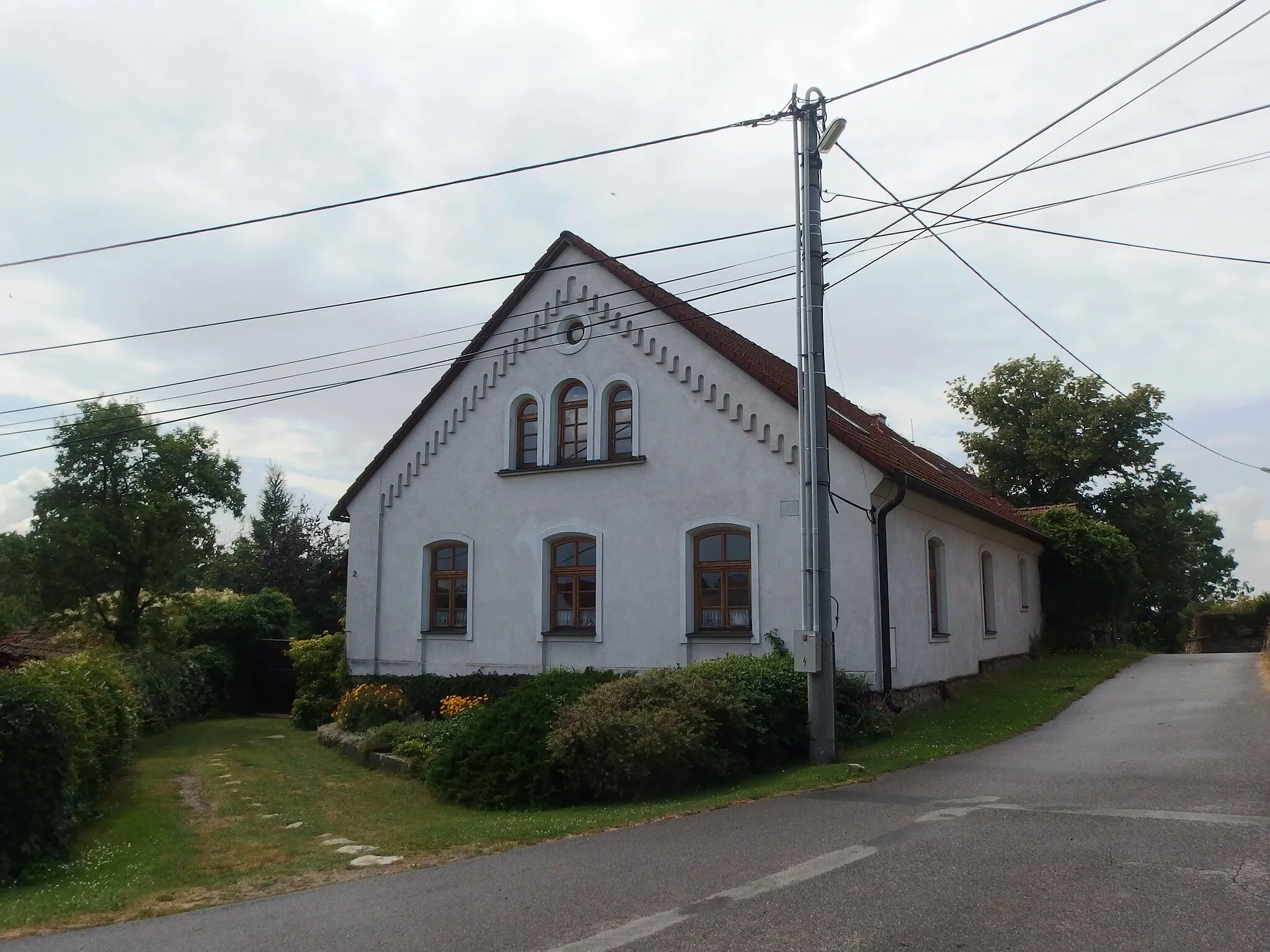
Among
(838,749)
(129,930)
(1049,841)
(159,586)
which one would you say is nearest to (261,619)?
(159,586)

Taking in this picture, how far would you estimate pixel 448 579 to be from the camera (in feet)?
68.9

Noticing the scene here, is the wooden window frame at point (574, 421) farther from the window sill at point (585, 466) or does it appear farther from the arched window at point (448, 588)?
the arched window at point (448, 588)

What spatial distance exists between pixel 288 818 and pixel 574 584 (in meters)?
7.71

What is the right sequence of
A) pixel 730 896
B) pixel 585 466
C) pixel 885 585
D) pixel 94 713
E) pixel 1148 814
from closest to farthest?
1. pixel 730 896
2. pixel 1148 814
3. pixel 94 713
4. pixel 885 585
5. pixel 585 466

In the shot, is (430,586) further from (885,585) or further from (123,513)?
(885,585)

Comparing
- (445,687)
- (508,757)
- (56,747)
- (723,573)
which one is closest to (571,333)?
(723,573)

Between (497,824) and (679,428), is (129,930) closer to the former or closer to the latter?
(497,824)

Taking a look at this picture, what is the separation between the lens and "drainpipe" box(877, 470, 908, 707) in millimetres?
15734

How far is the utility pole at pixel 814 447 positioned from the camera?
12562 mm

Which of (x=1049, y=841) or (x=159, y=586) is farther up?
(x=159, y=586)

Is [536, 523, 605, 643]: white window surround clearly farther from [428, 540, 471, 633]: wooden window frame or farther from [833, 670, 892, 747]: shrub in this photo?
[833, 670, 892, 747]: shrub

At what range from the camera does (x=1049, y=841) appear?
7.84m

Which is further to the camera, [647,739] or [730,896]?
[647,739]

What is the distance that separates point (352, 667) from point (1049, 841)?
16.4 m
